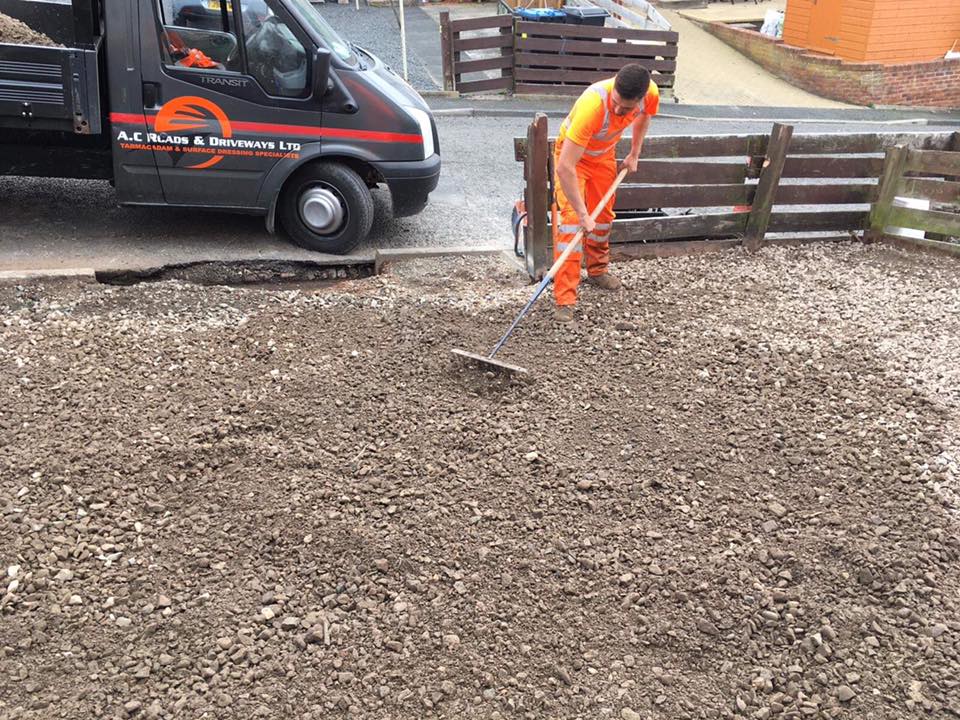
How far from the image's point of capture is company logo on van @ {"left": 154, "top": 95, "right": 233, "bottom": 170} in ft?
20.8

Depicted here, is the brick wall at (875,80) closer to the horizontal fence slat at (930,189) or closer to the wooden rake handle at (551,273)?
the horizontal fence slat at (930,189)

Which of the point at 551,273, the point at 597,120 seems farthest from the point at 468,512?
the point at 597,120

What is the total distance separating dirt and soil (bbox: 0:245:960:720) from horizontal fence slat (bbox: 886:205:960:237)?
157 centimetres

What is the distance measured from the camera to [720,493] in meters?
3.98

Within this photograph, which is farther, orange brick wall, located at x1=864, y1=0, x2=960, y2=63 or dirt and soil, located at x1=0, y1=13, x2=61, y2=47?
orange brick wall, located at x1=864, y1=0, x2=960, y2=63

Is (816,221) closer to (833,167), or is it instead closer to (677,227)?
(833,167)

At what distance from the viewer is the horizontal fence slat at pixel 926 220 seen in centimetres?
689

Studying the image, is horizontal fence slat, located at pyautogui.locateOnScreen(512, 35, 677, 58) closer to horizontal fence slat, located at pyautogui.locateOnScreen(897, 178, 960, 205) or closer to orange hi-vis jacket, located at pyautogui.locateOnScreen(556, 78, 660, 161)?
horizontal fence slat, located at pyautogui.locateOnScreen(897, 178, 960, 205)

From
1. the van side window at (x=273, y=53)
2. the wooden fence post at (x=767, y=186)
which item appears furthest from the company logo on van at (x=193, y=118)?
the wooden fence post at (x=767, y=186)

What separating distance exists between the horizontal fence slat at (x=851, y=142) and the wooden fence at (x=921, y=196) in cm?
12

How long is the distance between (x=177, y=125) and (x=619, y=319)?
3825mm

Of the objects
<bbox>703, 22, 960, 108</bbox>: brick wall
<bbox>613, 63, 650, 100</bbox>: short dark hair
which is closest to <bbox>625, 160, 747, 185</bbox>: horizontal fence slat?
<bbox>613, 63, 650, 100</bbox>: short dark hair

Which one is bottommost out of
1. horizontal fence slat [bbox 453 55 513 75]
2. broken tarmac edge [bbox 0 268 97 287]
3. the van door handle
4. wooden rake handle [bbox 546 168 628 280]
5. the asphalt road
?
broken tarmac edge [bbox 0 268 97 287]

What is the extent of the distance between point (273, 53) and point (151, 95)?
1.01 meters
